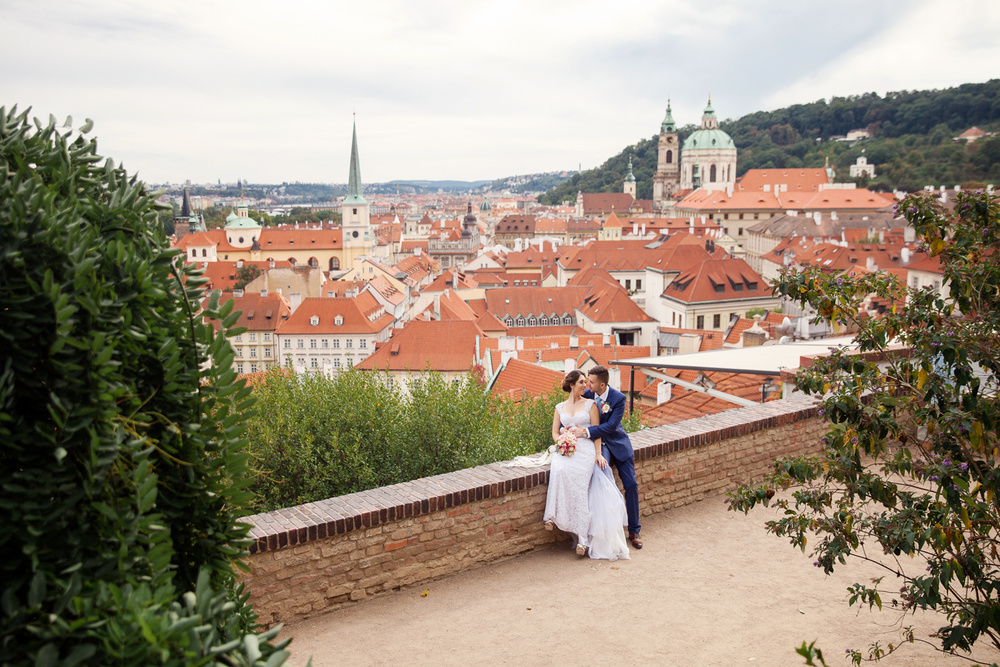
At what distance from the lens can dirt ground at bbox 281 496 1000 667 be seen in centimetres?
446

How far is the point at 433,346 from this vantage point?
132 ft

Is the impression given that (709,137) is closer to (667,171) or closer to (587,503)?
(667,171)

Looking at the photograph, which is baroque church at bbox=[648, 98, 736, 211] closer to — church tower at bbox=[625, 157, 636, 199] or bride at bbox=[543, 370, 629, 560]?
church tower at bbox=[625, 157, 636, 199]

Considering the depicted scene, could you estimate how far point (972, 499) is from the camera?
11.0 feet

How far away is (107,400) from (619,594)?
13.1 feet

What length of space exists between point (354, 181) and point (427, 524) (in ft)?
367

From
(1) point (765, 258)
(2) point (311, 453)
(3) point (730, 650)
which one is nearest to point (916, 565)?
(3) point (730, 650)

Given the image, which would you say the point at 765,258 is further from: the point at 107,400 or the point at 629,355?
the point at 107,400

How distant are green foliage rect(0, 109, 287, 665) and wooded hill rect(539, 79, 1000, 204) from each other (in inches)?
3718

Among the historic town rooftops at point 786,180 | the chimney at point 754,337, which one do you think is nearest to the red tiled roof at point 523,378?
the chimney at point 754,337

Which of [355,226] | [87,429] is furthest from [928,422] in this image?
[355,226]

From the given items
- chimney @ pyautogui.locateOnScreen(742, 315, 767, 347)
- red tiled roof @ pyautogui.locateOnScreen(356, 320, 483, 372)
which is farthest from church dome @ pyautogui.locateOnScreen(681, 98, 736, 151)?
chimney @ pyautogui.locateOnScreen(742, 315, 767, 347)

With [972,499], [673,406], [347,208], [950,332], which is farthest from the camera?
[347,208]

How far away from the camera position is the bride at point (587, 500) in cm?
581
